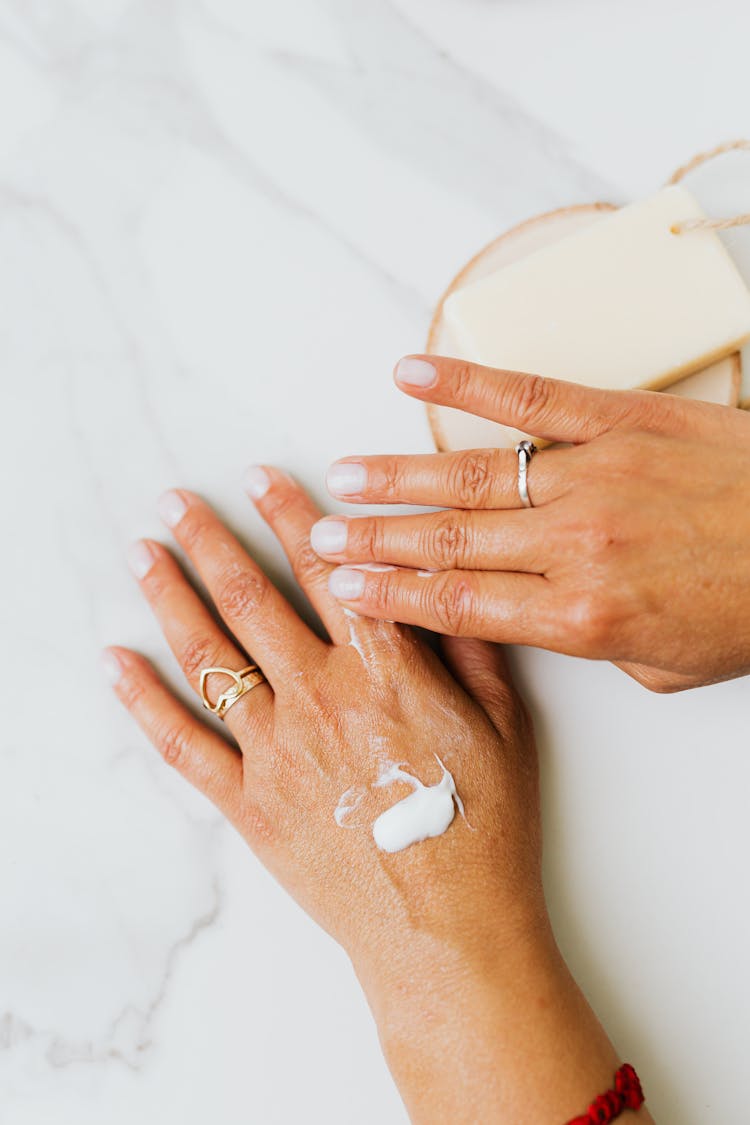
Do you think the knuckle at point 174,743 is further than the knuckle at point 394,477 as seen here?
Yes

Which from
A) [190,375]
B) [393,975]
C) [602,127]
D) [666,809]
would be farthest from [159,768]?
[602,127]

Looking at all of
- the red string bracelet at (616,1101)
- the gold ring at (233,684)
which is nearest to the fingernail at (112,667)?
the gold ring at (233,684)

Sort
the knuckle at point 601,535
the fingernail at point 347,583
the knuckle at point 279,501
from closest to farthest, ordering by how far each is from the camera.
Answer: the knuckle at point 601,535 → the fingernail at point 347,583 → the knuckle at point 279,501

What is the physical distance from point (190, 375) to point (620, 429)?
0.49 meters

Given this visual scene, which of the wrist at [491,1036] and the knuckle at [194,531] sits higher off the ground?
the knuckle at [194,531]

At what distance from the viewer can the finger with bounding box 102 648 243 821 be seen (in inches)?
36.4

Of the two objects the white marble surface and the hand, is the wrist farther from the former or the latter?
the white marble surface

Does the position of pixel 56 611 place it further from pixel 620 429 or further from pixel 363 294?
pixel 620 429

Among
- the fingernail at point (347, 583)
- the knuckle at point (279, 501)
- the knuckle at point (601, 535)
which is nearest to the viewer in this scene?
the knuckle at point (601, 535)

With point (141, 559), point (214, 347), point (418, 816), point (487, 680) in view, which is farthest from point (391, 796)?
point (214, 347)

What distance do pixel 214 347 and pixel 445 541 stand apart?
1.26 ft

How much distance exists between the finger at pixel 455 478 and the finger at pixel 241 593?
0.15 m

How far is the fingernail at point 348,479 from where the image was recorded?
0.85 meters

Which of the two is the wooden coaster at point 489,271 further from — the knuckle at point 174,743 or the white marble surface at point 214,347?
the knuckle at point 174,743
